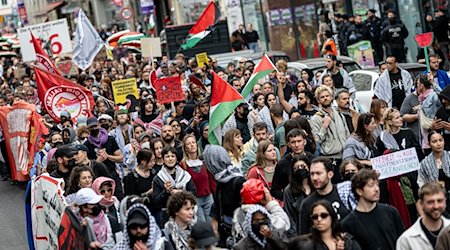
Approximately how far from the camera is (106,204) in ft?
37.0

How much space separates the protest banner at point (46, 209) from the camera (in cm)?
1265

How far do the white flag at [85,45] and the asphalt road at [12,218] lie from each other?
4039 millimetres

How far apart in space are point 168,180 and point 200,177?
685 mm

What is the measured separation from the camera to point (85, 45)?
28406 mm

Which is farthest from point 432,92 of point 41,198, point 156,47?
point 156,47

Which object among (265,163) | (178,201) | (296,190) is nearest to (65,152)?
(265,163)

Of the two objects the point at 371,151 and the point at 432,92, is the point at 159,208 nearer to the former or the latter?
the point at 371,151

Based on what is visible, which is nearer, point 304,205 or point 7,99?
point 304,205

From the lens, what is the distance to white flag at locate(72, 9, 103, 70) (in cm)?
2808

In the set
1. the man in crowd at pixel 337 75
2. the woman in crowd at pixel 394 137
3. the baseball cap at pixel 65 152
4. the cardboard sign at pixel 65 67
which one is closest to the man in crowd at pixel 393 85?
the man in crowd at pixel 337 75

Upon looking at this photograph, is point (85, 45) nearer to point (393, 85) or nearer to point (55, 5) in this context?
point (393, 85)

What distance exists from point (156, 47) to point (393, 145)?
565 inches

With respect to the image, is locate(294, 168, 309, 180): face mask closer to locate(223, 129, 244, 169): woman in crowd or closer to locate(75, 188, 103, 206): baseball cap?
locate(75, 188, 103, 206): baseball cap

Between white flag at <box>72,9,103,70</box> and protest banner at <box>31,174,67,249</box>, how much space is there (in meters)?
13.9
